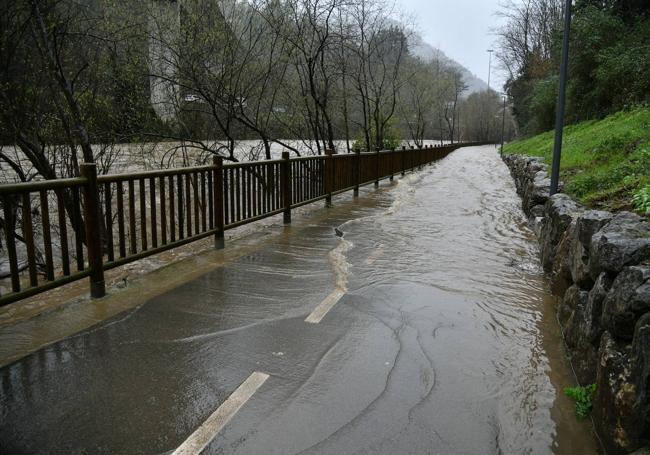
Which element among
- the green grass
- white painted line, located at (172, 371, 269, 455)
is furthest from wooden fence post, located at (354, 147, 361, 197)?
white painted line, located at (172, 371, 269, 455)

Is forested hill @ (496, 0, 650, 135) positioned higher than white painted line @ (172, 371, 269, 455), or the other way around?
forested hill @ (496, 0, 650, 135)

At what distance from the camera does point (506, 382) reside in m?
3.56

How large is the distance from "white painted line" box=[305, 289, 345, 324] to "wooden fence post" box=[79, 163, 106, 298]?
2094 millimetres

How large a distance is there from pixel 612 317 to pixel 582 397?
24.6 inches

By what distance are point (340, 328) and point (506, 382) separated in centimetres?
142

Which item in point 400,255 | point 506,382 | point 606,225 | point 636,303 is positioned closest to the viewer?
point 636,303

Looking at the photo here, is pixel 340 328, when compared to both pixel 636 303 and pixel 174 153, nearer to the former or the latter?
pixel 636 303

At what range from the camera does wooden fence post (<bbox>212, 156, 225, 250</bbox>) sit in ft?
22.5

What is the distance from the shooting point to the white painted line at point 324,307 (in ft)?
15.0

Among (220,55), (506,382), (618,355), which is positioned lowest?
(506,382)

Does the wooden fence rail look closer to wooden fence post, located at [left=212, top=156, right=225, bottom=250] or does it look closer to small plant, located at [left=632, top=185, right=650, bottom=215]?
wooden fence post, located at [left=212, top=156, right=225, bottom=250]

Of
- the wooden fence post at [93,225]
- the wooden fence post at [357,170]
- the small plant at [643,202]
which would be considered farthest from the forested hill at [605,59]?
the wooden fence post at [93,225]

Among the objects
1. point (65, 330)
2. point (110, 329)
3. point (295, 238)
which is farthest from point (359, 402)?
point (295, 238)

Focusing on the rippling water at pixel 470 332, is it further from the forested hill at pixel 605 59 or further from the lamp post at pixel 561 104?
the forested hill at pixel 605 59
